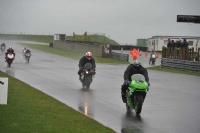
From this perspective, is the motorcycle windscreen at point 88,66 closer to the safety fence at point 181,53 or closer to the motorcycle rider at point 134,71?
the motorcycle rider at point 134,71

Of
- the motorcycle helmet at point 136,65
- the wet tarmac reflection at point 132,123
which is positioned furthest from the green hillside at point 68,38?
the wet tarmac reflection at point 132,123

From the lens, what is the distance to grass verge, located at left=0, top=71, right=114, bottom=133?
11.0m

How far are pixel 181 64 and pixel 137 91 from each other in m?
27.3

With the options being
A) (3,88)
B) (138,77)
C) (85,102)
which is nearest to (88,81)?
(85,102)

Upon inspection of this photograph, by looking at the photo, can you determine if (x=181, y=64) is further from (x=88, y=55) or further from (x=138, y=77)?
(x=138, y=77)

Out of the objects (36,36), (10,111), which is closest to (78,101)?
(10,111)

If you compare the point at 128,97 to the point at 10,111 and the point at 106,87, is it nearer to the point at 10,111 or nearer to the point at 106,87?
the point at 10,111

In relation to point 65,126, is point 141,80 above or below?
above

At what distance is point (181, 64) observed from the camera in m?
40.7

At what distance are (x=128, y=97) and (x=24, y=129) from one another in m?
4.70

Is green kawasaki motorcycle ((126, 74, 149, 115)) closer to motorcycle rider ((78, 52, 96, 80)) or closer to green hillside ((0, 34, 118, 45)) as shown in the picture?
motorcycle rider ((78, 52, 96, 80))

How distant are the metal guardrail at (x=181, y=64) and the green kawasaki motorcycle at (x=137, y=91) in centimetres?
2428

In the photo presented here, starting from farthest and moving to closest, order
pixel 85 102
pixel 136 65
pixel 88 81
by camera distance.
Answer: pixel 88 81
pixel 85 102
pixel 136 65

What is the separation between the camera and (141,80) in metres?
14.1
